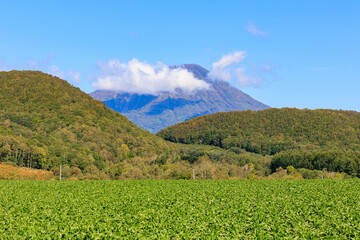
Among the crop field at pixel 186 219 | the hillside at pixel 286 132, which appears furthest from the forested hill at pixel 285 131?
the crop field at pixel 186 219

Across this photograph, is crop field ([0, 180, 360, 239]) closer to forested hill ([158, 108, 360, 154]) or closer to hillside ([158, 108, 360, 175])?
hillside ([158, 108, 360, 175])

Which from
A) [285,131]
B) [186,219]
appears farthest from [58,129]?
[285,131]

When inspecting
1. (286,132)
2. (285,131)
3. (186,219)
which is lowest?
(186,219)

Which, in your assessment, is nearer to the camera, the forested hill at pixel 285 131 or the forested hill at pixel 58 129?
the forested hill at pixel 58 129

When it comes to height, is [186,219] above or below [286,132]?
below

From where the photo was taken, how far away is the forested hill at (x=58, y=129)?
87.6 m

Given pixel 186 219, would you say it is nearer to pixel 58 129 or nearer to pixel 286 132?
pixel 58 129

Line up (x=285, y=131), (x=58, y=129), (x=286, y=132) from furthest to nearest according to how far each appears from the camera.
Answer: (x=285, y=131), (x=286, y=132), (x=58, y=129)

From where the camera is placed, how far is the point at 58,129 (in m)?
115

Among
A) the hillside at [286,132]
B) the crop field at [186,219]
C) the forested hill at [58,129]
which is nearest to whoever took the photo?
the crop field at [186,219]

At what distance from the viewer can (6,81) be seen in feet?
463

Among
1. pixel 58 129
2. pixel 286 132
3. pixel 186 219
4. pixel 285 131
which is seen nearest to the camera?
pixel 186 219

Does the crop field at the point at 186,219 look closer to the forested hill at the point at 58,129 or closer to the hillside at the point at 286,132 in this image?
the forested hill at the point at 58,129

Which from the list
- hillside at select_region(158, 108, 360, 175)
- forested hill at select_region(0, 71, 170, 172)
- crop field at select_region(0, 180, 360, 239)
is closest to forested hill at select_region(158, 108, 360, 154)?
hillside at select_region(158, 108, 360, 175)
